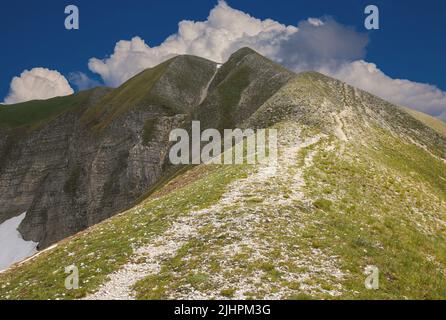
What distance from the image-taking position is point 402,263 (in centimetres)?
2331

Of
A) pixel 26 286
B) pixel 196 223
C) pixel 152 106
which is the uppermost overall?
pixel 152 106

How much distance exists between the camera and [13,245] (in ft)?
395

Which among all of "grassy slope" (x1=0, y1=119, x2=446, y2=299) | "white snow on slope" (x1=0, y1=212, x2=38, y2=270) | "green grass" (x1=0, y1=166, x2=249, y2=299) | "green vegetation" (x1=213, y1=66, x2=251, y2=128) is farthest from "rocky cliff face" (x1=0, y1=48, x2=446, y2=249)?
"green grass" (x1=0, y1=166, x2=249, y2=299)

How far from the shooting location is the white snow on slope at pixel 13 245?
113012mm

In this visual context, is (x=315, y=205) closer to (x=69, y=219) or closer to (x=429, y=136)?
(x=429, y=136)

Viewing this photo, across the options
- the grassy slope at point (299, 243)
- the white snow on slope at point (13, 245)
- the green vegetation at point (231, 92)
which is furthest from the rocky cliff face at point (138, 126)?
the grassy slope at point (299, 243)

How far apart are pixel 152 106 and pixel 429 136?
7758 cm

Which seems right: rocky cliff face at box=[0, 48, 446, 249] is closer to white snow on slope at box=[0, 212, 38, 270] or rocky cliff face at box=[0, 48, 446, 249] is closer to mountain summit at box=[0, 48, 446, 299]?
mountain summit at box=[0, 48, 446, 299]

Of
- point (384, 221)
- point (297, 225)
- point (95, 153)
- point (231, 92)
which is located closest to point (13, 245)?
point (95, 153)

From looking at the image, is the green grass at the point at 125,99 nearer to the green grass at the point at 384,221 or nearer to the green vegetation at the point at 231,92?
the green vegetation at the point at 231,92

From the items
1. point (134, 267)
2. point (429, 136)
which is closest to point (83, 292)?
point (134, 267)

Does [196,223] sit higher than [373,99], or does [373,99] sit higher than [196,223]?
[373,99]
